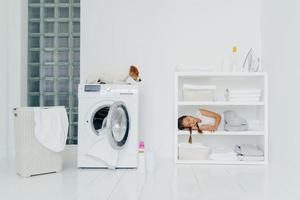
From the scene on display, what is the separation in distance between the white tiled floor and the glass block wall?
3.88ft

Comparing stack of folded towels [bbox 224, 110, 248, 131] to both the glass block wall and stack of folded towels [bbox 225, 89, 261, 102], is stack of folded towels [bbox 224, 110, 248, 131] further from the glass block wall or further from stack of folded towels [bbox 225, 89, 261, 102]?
the glass block wall

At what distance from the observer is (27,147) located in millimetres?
2758

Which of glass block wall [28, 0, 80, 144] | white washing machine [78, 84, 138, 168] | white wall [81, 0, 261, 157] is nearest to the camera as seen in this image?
white washing machine [78, 84, 138, 168]

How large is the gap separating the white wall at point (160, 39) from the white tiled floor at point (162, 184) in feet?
2.67

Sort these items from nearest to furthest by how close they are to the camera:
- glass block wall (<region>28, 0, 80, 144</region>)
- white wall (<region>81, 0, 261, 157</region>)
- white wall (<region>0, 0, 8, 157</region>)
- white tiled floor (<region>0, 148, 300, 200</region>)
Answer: white tiled floor (<region>0, 148, 300, 200</region>) < white wall (<region>81, 0, 261, 157</region>) < white wall (<region>0, 0, 8, 157</region>) < glass block wall (<region>28, 0, 80, 144</region>)

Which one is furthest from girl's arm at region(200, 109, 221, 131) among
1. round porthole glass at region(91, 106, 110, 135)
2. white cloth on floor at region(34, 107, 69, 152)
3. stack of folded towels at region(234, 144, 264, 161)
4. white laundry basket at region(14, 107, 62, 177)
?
white laundry basket at region(14, 107, 62, 177)

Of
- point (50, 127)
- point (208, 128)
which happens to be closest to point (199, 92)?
point (208, 128)

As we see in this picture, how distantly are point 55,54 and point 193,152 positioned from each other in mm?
2063

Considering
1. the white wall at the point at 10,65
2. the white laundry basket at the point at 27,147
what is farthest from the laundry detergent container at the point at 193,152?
the white wall at the point at 10,65

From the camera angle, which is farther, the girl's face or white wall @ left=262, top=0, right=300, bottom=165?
the girl's face

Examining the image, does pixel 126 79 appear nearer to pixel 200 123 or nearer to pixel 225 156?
pixel 200 123

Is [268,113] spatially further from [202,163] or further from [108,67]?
[108,67]

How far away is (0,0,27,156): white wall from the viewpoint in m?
3.97

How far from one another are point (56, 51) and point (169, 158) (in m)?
1.87
